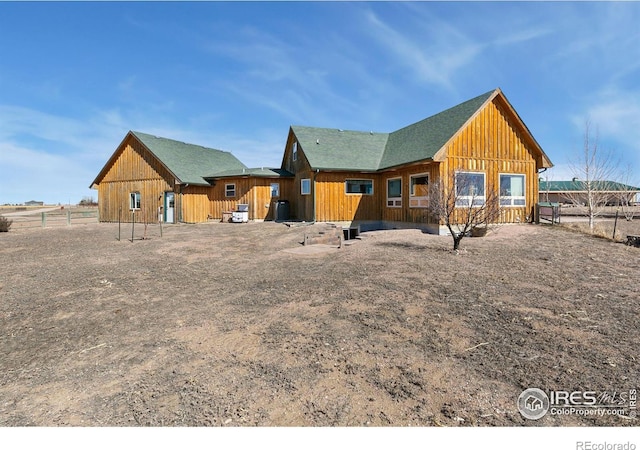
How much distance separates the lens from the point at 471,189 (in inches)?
639

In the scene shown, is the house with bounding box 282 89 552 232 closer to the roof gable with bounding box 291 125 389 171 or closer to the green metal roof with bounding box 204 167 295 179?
the roof gable with bounding box 291 125 389 171

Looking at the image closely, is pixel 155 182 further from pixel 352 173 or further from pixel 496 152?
pixel 496 152

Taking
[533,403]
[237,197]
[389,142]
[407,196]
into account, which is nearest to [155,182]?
[237,197]

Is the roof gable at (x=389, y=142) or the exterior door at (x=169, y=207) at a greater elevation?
the roof gable at (x=389, y=142)

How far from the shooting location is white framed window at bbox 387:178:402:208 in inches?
760

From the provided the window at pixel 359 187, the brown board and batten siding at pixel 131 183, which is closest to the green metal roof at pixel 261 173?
the brown board and batten siding at pixel 131 183

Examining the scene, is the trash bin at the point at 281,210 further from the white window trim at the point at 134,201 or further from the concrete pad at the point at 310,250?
the white window trim at the point at 134,201

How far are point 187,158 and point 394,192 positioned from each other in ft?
60.9

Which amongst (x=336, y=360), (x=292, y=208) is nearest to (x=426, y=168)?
(x=292, y=208)

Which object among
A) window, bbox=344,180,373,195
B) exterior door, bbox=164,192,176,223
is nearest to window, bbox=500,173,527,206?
window, bbox=344,180,373,195

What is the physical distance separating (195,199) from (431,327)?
956 inches

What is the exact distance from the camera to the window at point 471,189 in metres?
15.3

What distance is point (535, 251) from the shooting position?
10.8 meters

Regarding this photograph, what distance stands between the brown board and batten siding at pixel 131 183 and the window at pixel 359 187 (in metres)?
13.9
